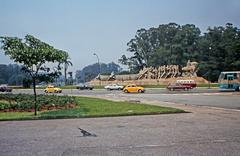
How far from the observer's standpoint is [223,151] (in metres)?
9.02

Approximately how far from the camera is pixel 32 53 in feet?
61.9

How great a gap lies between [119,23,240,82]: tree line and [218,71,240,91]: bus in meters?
15.2

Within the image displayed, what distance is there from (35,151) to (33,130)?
177 inches

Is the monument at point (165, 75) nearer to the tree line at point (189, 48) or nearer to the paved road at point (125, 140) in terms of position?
the tree line at point (189, 48)

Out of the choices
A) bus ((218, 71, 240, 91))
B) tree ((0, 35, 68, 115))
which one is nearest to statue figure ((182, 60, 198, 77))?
bus ((218, 71, 240, 91))

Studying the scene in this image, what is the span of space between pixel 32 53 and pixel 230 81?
145 feet

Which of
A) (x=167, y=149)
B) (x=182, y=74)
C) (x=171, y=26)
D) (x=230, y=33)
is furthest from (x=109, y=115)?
(x=171, y=26)

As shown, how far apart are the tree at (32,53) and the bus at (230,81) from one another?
4178 cm

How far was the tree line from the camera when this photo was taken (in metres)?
93.9

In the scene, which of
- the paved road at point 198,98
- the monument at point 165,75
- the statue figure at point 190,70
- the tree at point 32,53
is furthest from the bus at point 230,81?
the tree at point 32,53

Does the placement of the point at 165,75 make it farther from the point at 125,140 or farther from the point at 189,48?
the point at 125,140

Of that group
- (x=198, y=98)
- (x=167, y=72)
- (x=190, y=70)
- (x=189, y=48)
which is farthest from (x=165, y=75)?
(x=198, y=98)

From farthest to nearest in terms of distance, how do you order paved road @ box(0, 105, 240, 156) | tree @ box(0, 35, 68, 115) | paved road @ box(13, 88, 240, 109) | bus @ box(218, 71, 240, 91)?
bus @ box(218, 71, 240, 91) → paved road @ box(13, 88, 240, 109) → tree @ box(0, 35, 68, 115) → paved road @ box(0, 105, 240, 156)

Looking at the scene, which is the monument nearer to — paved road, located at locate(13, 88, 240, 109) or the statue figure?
the statue figure
